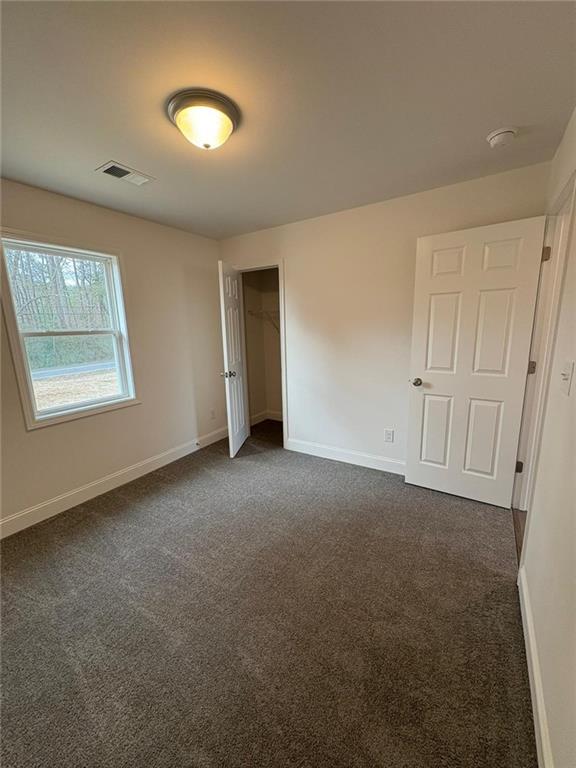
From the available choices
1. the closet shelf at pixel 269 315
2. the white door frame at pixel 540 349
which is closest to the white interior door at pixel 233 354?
the closet shelf at pixel 269 315

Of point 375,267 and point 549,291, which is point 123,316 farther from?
point 549,291

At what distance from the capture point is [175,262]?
3350 mm

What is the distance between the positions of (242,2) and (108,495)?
324cm

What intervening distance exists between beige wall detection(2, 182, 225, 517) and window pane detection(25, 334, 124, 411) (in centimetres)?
18

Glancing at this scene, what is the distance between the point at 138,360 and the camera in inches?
121

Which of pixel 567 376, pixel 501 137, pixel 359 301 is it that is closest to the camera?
pixel 567 376

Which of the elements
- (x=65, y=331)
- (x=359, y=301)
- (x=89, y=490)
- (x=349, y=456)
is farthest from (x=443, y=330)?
(x=89, y=490)

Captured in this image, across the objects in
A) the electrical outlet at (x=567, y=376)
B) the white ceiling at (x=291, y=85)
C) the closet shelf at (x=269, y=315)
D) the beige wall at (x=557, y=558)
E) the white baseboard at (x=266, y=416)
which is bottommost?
the white baseboard at (x=266, y=416)

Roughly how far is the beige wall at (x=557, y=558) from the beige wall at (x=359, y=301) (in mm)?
723

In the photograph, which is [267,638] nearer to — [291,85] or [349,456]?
[349,456]

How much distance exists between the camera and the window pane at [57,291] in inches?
89.4

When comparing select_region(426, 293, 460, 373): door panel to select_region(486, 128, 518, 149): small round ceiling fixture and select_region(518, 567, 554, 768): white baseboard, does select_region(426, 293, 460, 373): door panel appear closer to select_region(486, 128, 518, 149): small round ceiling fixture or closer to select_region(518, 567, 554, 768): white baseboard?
select_region(486, 128, 518, 149): small round ceiling fixture

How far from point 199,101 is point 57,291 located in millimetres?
1896

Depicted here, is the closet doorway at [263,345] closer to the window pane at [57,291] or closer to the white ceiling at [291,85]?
the window pane at [57,291]
